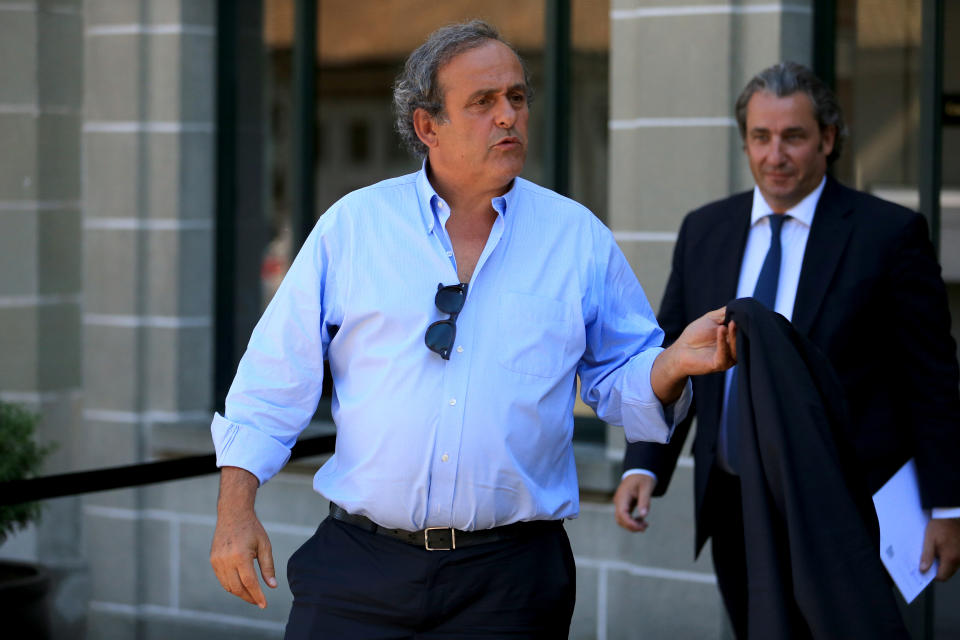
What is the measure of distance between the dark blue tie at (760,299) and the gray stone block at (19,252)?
381cm

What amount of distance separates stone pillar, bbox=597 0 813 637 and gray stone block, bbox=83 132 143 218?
212 centimetres

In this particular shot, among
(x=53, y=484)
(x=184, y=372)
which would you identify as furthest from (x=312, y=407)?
(x=184, y=372)

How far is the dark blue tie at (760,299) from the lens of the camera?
3516 mm

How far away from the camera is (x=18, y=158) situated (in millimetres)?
6250

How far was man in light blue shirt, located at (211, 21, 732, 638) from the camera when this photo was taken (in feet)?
8.89

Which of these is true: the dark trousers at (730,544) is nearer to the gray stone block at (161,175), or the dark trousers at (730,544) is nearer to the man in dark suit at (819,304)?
the man in dark suit at (819,304)

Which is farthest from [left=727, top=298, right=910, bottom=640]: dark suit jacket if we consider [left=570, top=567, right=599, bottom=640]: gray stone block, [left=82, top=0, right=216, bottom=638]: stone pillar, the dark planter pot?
[left=82, top=0, right=216, bottom=638]: stone pillar

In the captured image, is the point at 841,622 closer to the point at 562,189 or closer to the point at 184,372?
the point at 562,189

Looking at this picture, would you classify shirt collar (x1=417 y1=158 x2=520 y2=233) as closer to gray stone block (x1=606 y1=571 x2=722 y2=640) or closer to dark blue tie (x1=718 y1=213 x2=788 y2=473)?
dark blue tie (x1=718 y1=213 x2=788 y2=473)

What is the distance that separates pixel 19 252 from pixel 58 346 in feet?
1.52

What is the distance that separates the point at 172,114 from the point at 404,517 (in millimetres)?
3534

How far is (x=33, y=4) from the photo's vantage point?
6184 millimetres

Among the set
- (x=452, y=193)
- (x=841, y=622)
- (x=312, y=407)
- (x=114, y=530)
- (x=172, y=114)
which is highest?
(x=172, y=114)

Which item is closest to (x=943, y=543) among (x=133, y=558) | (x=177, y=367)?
(x=177, y=367)
